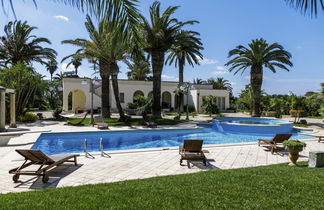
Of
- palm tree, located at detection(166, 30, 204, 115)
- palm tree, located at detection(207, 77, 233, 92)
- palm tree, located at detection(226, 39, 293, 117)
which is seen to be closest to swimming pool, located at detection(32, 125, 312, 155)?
palm tree, located at detection(166, 30, 204, 115)

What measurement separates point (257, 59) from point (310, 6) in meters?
22.7

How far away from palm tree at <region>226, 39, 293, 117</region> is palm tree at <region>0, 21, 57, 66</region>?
20833mm

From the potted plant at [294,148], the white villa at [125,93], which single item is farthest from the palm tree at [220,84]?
the potted plant at [294,148]

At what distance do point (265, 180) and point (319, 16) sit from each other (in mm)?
3497

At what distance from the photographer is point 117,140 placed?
12.6m

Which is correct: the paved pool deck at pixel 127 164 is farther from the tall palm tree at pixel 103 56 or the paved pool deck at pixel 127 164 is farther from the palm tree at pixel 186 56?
the palm tree at pixel 186 56

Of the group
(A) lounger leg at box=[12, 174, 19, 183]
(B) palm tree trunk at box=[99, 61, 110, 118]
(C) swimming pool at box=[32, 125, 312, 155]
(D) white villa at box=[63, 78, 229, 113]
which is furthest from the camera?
Answer: (D) white villa at box=[63, 78, 229, 113]

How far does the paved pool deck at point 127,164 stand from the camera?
16.9ft

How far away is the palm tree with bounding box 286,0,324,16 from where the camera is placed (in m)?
2.24

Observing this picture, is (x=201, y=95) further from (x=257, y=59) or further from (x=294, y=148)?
(x=294, y=148)

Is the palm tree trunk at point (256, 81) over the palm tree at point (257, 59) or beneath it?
beneath

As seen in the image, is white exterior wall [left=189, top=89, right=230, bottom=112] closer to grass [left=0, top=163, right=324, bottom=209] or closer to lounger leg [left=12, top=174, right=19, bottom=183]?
grass [left=0, top=163, right=324, bottom=209]

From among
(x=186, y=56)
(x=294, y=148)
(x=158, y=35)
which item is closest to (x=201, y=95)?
(x=186, y=56)

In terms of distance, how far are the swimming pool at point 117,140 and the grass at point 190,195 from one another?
5.88 m
